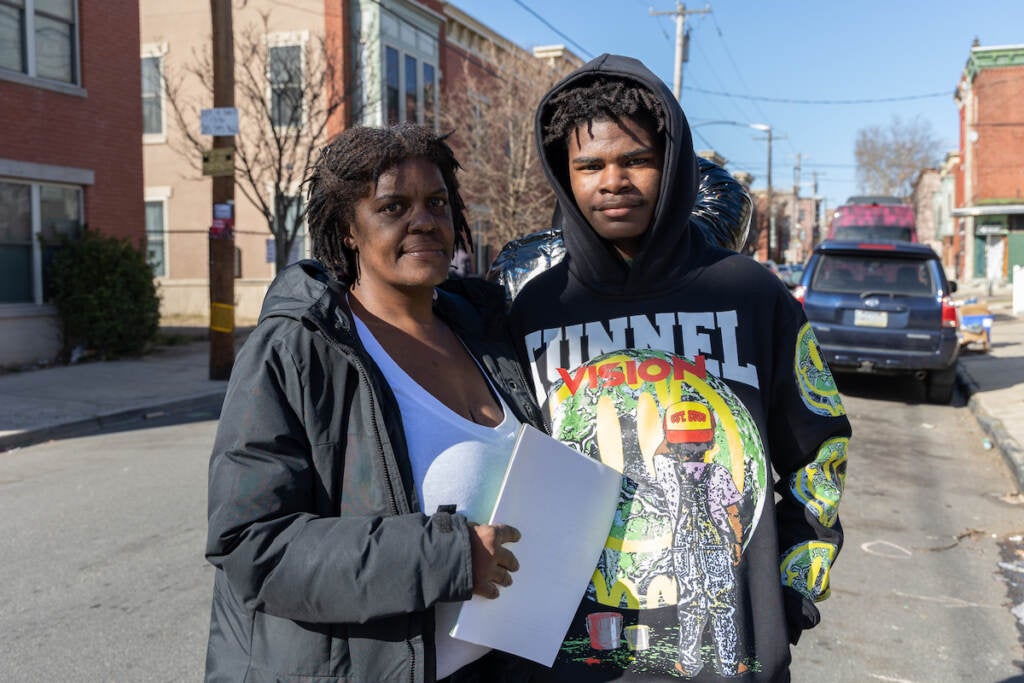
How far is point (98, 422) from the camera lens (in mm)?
9430

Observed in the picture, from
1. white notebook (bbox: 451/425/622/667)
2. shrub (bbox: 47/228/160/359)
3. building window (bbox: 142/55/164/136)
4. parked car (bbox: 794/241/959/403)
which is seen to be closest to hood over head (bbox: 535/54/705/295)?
white notebook (bbox: 451/425/622/667)

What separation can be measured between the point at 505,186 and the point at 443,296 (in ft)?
62.1

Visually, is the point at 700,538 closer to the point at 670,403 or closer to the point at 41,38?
the point at 670,403

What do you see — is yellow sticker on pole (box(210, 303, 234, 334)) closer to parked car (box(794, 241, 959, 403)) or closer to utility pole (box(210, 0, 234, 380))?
utility pole (box(210, 0, 234, 380))

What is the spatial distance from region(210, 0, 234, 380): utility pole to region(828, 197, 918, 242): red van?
20.7 metres

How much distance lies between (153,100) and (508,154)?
360 inches

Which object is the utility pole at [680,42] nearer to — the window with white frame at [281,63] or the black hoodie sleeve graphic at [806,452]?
the window with white frame at [281,63]

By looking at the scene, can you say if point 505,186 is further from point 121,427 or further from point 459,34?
point 121,427

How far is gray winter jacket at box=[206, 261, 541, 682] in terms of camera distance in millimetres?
1443

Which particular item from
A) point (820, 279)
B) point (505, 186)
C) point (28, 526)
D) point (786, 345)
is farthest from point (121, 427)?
point (505, 186)

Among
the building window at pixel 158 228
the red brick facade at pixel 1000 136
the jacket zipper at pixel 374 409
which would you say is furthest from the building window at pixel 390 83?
the red brick facade at pixel 1000 136

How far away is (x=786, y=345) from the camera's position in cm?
189

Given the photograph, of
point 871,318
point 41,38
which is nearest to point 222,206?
A: point 41,38

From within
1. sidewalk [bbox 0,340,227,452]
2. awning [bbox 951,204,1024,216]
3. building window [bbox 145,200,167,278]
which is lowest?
sidewalk [bbox 0,340,227,452]
